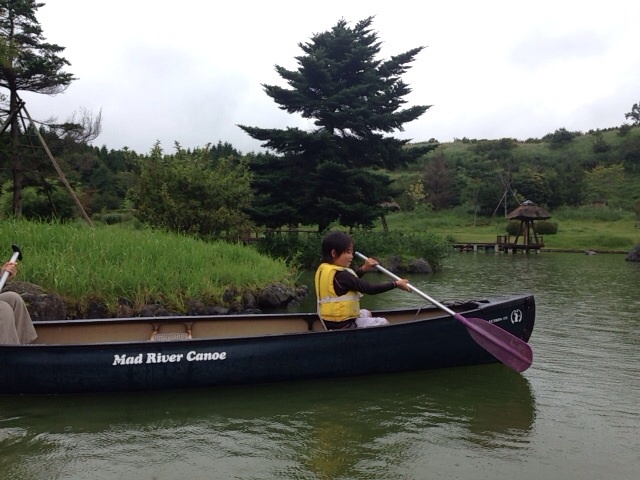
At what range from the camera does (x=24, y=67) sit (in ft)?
49.0

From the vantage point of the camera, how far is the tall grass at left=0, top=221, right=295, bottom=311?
8.00m

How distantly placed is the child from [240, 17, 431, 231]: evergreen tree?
12718mm

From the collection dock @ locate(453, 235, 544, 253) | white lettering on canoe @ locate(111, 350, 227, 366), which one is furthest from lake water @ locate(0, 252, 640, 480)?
dock @ locate(453, 235, 544, 253)

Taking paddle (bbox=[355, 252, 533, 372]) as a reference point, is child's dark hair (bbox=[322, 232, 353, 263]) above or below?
above

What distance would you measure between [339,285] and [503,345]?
5.88 ft

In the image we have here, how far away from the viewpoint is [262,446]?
4449 mm

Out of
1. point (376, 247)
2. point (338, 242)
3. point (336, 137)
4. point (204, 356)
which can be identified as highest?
point (336, 137)

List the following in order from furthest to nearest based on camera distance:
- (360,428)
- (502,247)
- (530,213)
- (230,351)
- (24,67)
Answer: (502,247) → (530,213) → (24,67) → (230,351) → (360,428)

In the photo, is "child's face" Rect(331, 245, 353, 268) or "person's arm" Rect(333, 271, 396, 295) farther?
"child's face" Rect(331, 245, 353, 268)

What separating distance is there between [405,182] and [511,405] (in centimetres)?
4641

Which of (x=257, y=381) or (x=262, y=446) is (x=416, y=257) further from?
(x=262, y=446)

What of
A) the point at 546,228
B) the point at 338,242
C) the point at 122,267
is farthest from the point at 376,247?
the point at 546,228

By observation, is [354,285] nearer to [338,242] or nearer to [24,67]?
[338,242]

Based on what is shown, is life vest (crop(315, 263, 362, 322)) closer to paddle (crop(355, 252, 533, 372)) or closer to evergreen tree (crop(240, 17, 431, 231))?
paddle (crop(355, 252, 533, 372))
